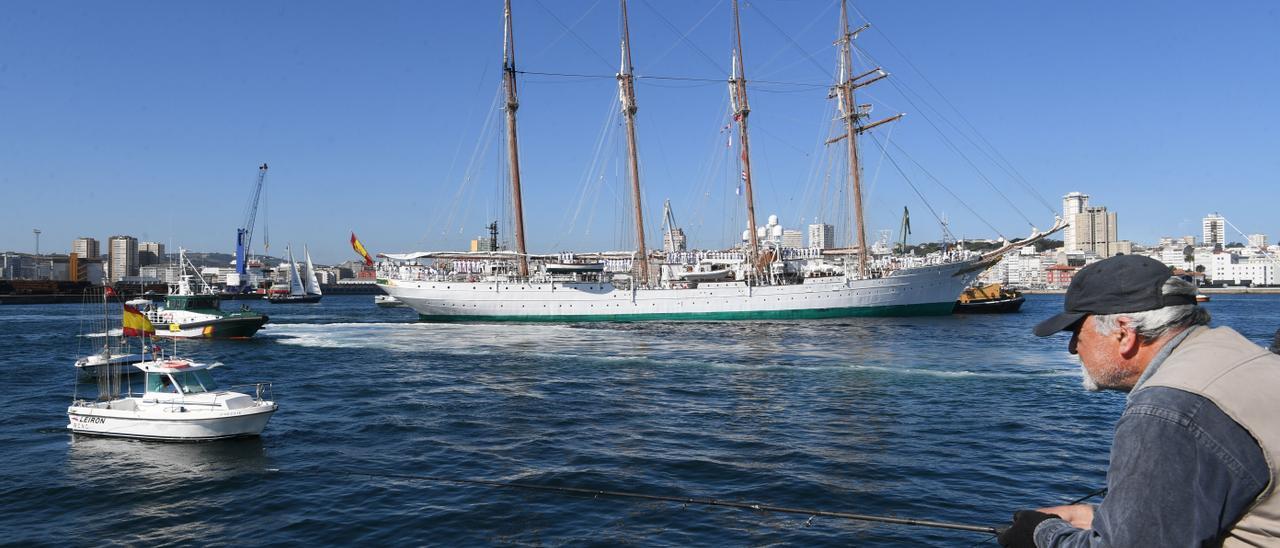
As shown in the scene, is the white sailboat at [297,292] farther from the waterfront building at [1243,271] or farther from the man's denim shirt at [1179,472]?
the waterfront building at [1243,271]

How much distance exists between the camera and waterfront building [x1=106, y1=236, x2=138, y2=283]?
18950 cm

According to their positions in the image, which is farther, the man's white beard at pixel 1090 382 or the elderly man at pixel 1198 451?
the man's white beard at pixel 1090 382

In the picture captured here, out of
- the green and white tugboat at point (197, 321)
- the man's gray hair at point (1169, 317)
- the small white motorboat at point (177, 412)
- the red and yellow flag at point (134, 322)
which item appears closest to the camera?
the man's gray hair at point (1169, 317)

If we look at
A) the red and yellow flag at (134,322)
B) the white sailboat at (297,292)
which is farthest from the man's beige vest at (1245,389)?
the white sailboat at (297,292)

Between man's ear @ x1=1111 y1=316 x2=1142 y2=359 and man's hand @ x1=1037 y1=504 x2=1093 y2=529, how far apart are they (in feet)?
2.38

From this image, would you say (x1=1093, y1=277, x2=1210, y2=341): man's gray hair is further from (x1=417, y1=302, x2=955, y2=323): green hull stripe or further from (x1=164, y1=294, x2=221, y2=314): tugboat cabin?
(x1=417, y1=302, x2=955, y2=323): green hull stripe

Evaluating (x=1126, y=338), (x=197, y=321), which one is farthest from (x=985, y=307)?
(x=1126, y=338)

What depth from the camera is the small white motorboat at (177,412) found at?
1412 cm

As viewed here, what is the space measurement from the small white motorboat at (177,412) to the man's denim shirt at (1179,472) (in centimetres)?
1513

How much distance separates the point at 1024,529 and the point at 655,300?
52.5m

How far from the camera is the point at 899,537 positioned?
9070mm

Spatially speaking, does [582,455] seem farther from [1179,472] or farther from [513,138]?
[513,138]

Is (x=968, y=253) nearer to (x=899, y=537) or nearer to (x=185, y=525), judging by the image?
(x=899, y=537)

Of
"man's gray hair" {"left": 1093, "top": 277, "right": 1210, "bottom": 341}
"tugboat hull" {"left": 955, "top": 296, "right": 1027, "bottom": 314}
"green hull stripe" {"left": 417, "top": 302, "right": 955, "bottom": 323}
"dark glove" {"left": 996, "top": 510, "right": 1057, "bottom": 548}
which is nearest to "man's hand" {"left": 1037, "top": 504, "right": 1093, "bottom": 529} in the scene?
"dark glove" {"left": 996, "top": 510, "right": 1057, "bottom": 548}
